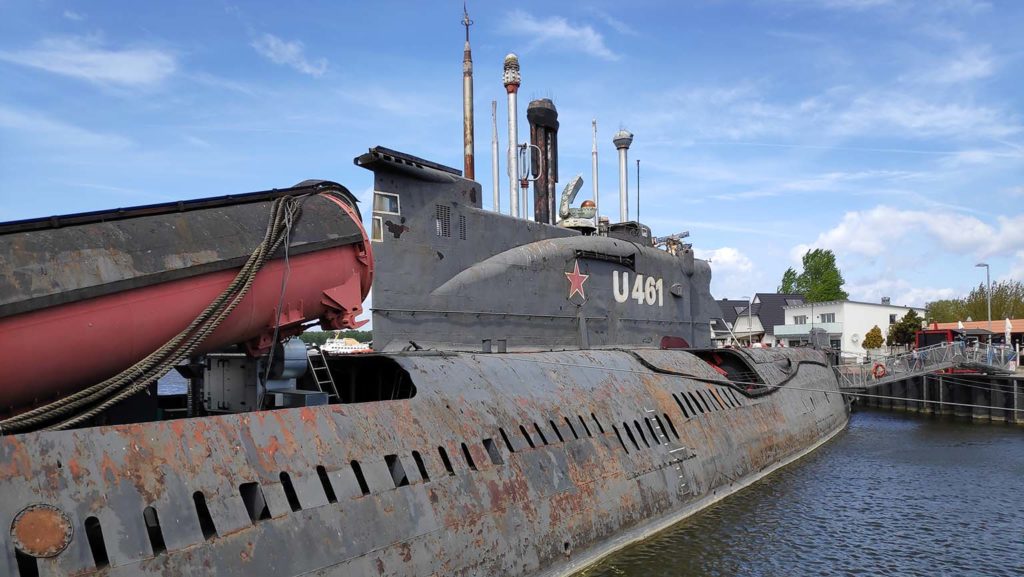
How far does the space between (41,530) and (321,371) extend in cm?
470

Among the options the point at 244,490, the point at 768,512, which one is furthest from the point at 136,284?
the point at 768,512

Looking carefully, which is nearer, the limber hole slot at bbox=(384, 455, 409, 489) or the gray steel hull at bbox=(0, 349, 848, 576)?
the gray steel hull at bbox=(0, 349, 848, 576)

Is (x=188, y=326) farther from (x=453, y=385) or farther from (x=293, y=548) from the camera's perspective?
(x=453, y=385)

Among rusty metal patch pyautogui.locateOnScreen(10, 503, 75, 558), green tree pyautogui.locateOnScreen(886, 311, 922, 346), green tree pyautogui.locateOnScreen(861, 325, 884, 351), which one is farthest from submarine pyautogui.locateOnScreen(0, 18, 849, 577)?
green tree pyautogui.locateOnScreen(861, 325, 884, 351)

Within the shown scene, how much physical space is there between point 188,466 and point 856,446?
2180 centimetres

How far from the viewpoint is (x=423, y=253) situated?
11938mm

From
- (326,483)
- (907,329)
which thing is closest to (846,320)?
(907,329)

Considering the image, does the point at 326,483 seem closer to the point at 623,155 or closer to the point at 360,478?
the point at 360,478

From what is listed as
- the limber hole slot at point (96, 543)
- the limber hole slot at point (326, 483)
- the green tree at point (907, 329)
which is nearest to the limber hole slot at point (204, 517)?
the limber hole slot at point (96, 543)

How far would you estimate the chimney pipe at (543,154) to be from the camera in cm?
1750

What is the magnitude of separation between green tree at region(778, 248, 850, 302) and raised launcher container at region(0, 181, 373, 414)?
3070 inches

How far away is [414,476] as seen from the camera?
7.57 meters

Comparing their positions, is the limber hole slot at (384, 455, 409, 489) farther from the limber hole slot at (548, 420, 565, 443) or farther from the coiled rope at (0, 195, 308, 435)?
the limber hole slot at (548, 420, 565, 443)

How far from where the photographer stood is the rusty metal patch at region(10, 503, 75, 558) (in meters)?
4.77
